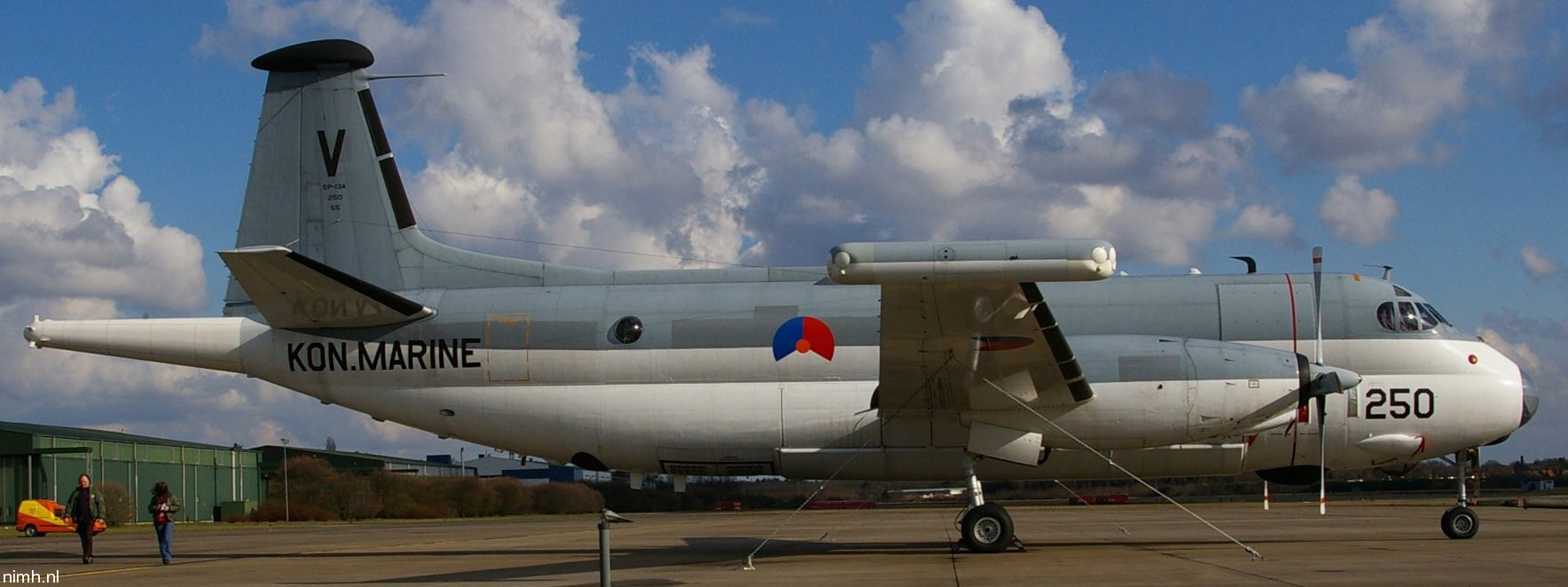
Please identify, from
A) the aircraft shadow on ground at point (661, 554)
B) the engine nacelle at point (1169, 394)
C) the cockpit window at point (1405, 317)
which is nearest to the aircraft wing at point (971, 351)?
the engine nacelle at point (1169, 394)

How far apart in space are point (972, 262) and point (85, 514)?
42.9 feet

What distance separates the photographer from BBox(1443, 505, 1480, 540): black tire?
1593cm

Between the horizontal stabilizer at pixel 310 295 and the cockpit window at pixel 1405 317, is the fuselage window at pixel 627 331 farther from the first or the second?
the cockpit window at pixel 1405 317

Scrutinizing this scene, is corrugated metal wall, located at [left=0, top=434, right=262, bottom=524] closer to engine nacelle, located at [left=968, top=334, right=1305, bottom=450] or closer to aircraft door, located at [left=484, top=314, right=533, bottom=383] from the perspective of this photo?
aircraft door, located at [left=484, top=314, right=533, bottom=383]

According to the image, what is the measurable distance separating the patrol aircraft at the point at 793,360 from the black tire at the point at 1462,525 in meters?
0.03

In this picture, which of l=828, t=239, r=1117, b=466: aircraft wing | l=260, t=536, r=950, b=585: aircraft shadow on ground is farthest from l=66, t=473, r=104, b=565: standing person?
l=828, t=239, r=1117, b=466: aircraft wing

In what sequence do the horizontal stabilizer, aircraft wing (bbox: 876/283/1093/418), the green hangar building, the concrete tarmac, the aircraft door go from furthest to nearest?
the green hangar building → the aircraft door → the horizontal stabilizer → aircraft wing (bbox: 876/283/1093/418) → the concrete tarmac

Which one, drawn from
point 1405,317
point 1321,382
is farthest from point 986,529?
point 1405,317

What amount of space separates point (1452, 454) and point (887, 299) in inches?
325

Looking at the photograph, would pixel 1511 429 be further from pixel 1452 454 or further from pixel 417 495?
pixel 417 495

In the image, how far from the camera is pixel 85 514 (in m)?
17.1

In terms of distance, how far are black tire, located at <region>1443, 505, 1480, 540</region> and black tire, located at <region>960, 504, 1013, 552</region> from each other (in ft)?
19.8

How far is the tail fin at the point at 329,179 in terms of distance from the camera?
17531mm

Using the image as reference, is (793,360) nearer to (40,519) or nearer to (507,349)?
(507,349)
